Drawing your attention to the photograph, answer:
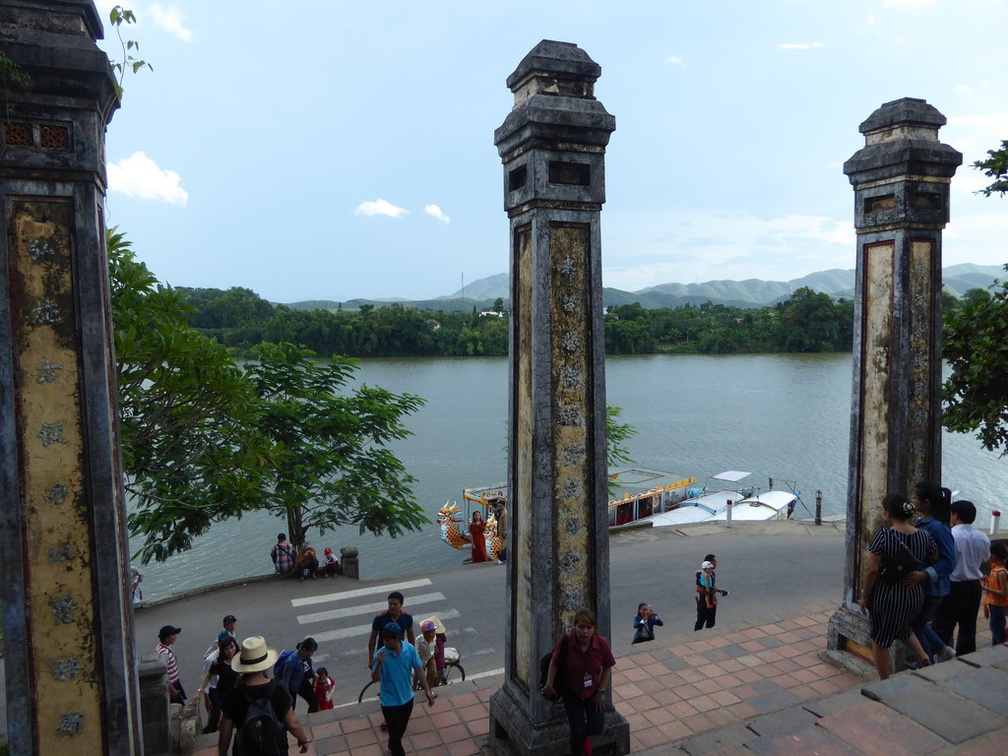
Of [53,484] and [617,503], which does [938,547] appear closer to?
[53,484]

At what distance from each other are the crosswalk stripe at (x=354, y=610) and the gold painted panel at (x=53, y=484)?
6976 mm

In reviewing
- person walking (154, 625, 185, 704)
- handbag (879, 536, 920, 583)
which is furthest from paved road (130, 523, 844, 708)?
handbag (879, 536, 920, 583)

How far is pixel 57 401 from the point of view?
3766 millimetres

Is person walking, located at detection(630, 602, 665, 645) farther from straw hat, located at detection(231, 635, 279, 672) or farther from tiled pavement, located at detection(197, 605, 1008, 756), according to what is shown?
straw hat, located at detection(231, 635, 279, 672)

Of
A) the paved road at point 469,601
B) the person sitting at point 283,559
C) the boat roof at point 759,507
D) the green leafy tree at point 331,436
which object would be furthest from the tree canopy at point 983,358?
the boat roof at point 759,507

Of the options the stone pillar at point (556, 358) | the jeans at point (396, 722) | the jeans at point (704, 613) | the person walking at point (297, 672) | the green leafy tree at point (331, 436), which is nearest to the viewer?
the stone pillar at point (556, 358)

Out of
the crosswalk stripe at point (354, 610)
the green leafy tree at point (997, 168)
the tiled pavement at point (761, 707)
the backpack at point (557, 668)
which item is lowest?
the crosswalk stripe at point (354, 610)

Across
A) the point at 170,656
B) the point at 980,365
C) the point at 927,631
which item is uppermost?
the point at 980,365

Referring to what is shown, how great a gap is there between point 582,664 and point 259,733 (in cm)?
181

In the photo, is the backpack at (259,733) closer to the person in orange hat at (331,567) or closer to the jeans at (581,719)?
the jeans at (581,719)

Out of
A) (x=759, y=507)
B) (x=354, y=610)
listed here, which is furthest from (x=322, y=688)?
(x=759, y=507)

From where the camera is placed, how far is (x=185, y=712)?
20.4 feet

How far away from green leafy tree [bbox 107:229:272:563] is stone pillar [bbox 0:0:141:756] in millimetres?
2827

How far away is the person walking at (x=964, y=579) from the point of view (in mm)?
5359
